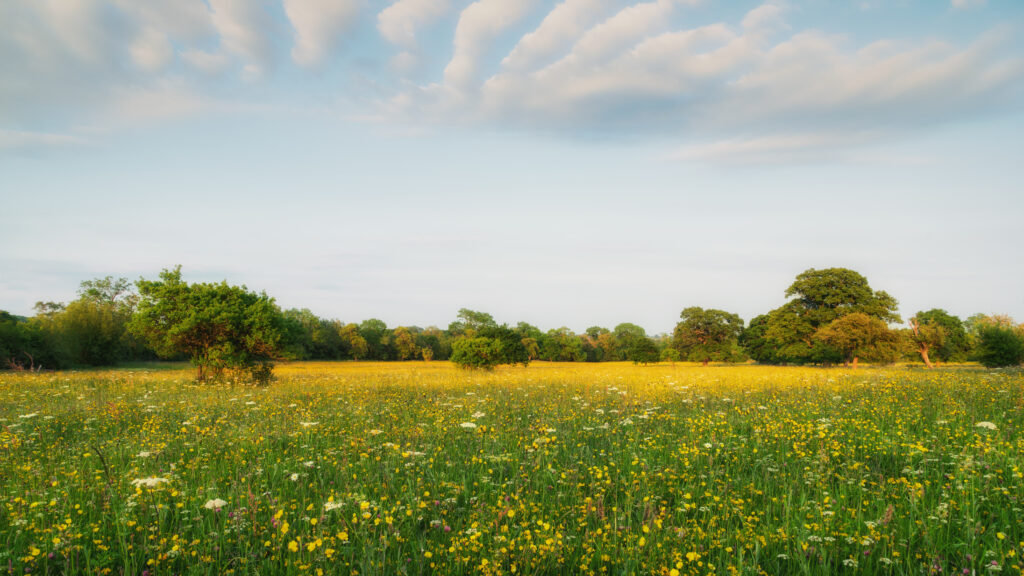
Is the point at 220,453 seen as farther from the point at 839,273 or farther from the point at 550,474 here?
the point at 839,273

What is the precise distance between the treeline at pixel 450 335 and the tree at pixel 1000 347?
0.25 ft

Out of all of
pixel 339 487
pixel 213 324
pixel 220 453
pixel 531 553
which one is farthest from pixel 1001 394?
pixel 213 324

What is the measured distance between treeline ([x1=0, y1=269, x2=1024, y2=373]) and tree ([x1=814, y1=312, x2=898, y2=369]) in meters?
0.09

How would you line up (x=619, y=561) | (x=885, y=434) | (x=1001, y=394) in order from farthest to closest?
(x=1001, y=394), (x=885, y=434), (x=619, y=561)

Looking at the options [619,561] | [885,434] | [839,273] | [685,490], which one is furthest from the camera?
[839,273]

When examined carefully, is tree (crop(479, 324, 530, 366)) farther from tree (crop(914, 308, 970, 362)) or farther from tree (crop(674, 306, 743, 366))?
tree (crop(914, 308, 970, 362))

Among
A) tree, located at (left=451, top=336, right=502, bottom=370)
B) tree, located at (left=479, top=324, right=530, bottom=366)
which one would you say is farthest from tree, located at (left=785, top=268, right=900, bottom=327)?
tree, located at (left=451, top=336, right=502, bottom=370)

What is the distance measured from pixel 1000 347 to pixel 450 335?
86.4 meters

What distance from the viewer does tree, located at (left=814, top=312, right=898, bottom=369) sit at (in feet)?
123

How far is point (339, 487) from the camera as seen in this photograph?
521cm

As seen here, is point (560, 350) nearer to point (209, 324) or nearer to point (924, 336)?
point (924, 336)

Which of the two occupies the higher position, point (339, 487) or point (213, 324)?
point (213, 324)

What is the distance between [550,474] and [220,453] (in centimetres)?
497

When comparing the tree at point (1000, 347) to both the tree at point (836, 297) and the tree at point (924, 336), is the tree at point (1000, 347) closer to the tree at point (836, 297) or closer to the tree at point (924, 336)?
the tree at point (836, 297)
